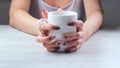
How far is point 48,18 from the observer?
860 millimetres

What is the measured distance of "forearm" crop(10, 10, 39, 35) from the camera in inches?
45.9

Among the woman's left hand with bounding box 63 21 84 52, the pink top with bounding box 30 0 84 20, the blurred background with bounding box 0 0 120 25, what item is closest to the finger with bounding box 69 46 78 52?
the woman's left hand with bounding box 63 21 84 52

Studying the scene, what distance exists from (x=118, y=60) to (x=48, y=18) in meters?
0.26

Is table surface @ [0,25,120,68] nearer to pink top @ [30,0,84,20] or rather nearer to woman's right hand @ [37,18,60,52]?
woman's right hand @ [37,18,60,52]

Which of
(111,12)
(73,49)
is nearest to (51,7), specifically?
(111,12)

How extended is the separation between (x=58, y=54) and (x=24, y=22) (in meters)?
0.38

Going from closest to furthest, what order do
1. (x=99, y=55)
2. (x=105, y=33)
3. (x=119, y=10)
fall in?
(x=99, y=55), (x=105, y=33), (x=119, y=10)

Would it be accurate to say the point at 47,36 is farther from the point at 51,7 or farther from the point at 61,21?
the point at 51,7

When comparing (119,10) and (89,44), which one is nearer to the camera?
(89,44)

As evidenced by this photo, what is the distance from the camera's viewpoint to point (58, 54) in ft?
2.95

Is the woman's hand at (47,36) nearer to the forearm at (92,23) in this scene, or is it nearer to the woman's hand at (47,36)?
the woman's hand at (47,36)

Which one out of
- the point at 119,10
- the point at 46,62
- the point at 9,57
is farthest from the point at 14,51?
the point at 119,10

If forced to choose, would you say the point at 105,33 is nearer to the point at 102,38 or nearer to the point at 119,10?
the point at 102,38

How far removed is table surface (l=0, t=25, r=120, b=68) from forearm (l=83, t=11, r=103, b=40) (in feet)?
0.10
